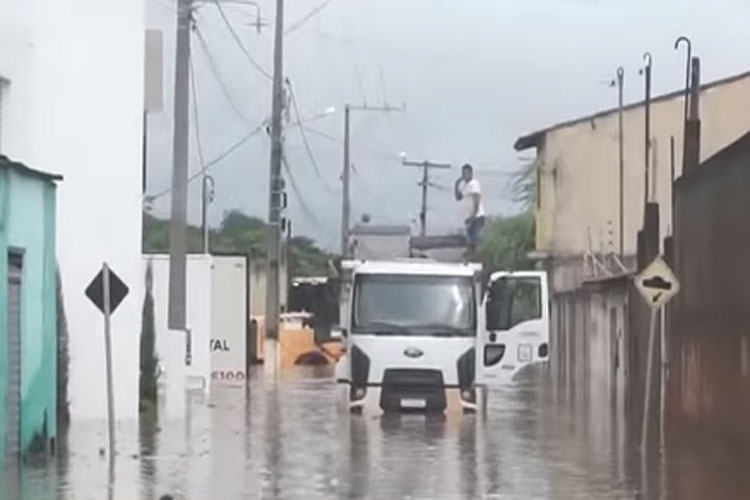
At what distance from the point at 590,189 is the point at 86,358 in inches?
1413

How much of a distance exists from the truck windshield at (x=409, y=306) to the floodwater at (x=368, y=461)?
1.83 m

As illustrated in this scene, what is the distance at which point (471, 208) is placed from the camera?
150 feet

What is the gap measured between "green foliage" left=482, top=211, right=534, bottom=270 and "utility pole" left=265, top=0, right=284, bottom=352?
3108cm

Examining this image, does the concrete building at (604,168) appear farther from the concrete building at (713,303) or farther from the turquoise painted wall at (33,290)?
the turquoise painted wall at (33,290)

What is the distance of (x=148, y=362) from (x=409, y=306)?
17.7 feet

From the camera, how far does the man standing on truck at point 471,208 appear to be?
4247 centimetres

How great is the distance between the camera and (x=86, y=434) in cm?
3186

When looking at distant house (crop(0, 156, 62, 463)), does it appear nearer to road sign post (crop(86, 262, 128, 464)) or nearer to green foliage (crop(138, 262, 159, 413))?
road sign post (crop(86, 262, 128, 464))

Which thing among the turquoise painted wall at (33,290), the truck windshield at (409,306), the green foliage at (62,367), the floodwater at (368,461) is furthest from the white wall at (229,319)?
the turquoise painted wall at (33,290)

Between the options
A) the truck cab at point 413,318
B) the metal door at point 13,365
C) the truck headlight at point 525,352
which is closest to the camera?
the metal door at point 13,365

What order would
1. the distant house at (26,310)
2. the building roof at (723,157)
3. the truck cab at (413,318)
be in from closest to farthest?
the distant house at (26,310)
the building roof at (723,157)
the truck cab at (413,318)

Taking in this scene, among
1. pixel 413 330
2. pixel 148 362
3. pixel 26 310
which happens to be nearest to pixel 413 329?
pixel 413 330

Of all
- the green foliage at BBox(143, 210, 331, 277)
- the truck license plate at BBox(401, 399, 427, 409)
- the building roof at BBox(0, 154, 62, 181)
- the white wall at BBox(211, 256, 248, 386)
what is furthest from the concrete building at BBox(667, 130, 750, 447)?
the green foliage at BBox(143, 210, 331, 277)

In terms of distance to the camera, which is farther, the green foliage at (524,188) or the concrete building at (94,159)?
the green foliage at (524,188)
